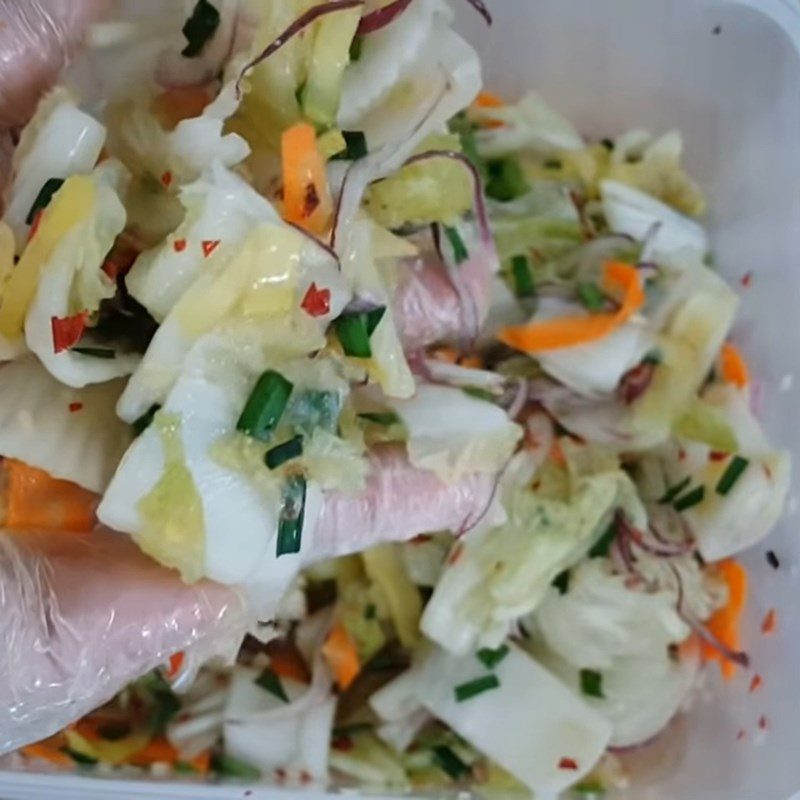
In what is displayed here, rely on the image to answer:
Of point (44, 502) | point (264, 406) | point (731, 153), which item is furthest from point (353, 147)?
point (731, 153)

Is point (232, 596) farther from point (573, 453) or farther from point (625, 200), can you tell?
point (625, 200)

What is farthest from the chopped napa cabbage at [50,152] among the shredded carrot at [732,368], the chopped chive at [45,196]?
the shredded carrot at [732,368]

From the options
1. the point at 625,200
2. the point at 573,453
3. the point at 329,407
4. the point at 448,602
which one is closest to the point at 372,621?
the point at 448,602

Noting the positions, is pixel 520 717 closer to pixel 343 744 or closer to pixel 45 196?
pixel 343 744

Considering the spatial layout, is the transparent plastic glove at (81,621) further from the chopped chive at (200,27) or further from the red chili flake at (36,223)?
the chopped chive at (200,27)

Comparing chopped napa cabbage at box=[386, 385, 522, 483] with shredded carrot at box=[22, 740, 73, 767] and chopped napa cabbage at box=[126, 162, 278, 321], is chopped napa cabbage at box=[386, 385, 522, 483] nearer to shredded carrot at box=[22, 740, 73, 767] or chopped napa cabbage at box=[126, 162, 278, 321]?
chopped napa cabbage at box=[126, 162, 278, 321]

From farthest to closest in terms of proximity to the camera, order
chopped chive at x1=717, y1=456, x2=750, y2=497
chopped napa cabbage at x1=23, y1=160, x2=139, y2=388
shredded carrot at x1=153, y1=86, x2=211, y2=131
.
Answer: chopped chive at x1=717, y1=456, x2=750, y2=497 < shredded carrot at x1=153, y1=86, x2=211, y2=131 < chopped napa cabbage at x1=23, y1=160, x2=139, y2=388

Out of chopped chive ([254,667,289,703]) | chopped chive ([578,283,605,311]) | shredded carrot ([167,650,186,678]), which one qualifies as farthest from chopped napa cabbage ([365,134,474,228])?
chopped chive ([254,667,289,703])
